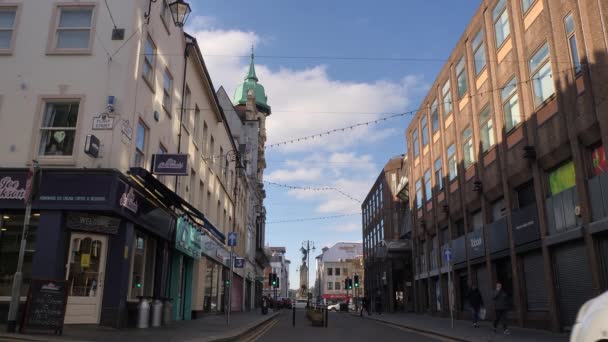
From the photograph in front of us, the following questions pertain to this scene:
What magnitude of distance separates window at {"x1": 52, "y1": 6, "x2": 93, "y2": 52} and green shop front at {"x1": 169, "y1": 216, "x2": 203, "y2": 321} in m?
7.10

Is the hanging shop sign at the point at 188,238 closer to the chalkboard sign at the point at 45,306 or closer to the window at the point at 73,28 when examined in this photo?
the window at the point at 73,28

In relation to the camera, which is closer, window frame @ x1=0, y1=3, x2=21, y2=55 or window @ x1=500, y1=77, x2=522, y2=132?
window frame @ x1=0, y1=3, x2=21, y2=55

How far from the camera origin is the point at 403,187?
1764 inches

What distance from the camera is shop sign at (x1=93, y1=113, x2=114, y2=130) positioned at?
1391 centimetres

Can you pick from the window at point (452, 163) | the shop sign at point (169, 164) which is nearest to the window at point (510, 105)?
the window at point (452, 163)

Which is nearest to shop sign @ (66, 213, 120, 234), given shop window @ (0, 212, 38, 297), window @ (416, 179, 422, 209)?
shop window @ (0, 212, 38, 297)

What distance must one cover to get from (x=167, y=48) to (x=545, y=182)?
46.9 ft

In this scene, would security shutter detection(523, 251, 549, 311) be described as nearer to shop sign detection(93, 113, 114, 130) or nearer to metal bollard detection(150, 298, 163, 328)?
metal bollard detection(150, 298, 163, 328)

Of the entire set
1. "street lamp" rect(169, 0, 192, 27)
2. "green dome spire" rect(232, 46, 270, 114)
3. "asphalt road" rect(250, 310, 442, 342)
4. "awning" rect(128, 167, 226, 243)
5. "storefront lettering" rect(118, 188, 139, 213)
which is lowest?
"asphalt road" rect(250, 310, 442, 342)

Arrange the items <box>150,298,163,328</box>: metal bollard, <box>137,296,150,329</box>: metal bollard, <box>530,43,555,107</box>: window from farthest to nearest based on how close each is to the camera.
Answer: <box>530,43,555,107</box>: window < <box>150,298,163,328</box>: metal bollard < <box>137,296,150,329</box>: metal bollard

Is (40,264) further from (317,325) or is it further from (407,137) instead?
(407,137)

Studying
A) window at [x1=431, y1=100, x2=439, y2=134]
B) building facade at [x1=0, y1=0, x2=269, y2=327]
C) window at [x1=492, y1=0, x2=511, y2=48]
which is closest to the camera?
building facade at [x1=0, y1=0, x2=269, y2=327]

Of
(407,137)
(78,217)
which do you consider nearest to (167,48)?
(78,217)

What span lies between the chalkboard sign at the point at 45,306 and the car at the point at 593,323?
10024 millimetres
